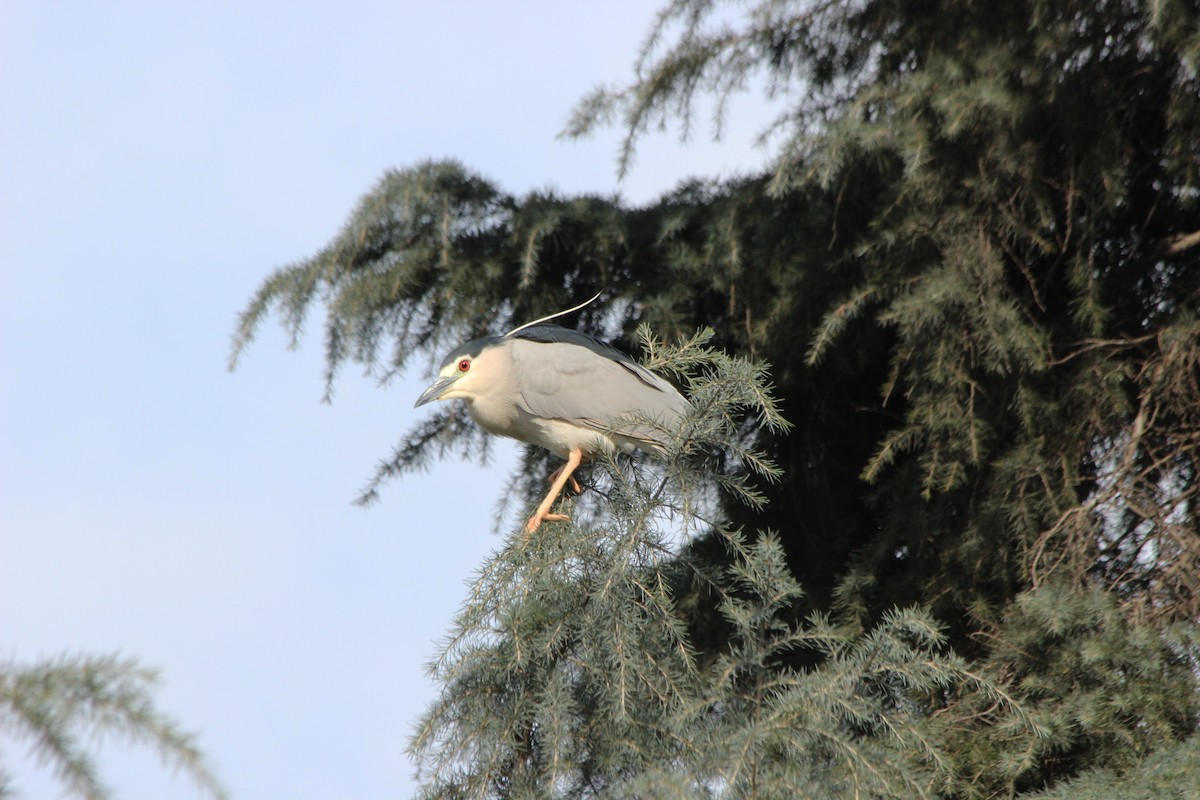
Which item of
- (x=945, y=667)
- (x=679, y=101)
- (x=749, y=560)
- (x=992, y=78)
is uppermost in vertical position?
(x=679, y=101)

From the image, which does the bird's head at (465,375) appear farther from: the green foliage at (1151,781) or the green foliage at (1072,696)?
the green foliage at (1151,781)

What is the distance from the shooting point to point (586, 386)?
10.5ft

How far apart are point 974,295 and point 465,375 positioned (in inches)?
54.7

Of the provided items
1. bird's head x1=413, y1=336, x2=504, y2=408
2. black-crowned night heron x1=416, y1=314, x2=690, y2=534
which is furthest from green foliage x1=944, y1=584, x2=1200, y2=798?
bird's head x1=413, y1=336, x2=504, y2=408

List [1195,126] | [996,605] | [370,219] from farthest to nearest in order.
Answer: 1. [370,219]
2. [996,605]
3. [1195,126]

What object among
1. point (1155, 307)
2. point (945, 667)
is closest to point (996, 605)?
point (1155, 307)

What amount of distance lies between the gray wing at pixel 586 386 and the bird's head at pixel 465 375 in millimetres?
74

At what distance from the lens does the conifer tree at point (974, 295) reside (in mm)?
2992

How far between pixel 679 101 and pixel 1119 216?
4.43ft

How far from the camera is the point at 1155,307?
3412mm

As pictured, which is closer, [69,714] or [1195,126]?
[69,714]

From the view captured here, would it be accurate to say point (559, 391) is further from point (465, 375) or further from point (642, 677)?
point (642, 677)

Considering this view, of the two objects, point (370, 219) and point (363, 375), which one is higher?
point (370, 219)

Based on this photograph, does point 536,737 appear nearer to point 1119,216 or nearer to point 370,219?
point 370,219
